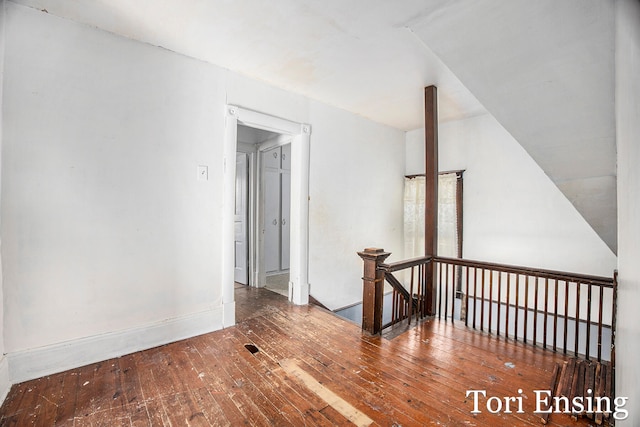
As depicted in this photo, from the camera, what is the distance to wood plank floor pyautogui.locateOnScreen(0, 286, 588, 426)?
5.56ft

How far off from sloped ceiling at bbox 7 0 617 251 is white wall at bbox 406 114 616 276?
608mm

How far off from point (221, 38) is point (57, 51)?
121 cm

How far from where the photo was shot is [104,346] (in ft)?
7.62

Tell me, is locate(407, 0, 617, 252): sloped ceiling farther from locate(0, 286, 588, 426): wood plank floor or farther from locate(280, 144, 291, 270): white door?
locate(280, 144, 291, 270): white door

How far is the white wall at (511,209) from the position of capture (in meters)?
3.57

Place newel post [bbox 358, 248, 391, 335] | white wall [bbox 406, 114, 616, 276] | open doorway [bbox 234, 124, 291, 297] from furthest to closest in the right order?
open doorway [bbox 234, 124, 291, 297] < white wall [bbox 406, 114, 616, 276] < newel post [bbox 358, 248, 391, 335]

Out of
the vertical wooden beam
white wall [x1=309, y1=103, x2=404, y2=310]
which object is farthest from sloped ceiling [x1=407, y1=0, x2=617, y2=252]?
white wall [x1=309, y1=103, x2=404, y2=310]

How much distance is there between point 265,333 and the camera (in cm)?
284

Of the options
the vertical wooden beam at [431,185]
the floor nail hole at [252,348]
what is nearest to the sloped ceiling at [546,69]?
the vertical wooden beam at [431,185]

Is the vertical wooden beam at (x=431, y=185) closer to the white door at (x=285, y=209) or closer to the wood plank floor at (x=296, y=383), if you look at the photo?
the wood plank floor at (x=296, y=383)

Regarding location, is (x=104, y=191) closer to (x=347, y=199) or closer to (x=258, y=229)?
(x=258, y=229)

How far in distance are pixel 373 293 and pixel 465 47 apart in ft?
7.21

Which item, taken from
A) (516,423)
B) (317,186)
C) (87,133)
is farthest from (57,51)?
(516,423)

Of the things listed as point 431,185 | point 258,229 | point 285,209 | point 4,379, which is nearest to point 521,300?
point 431,185
